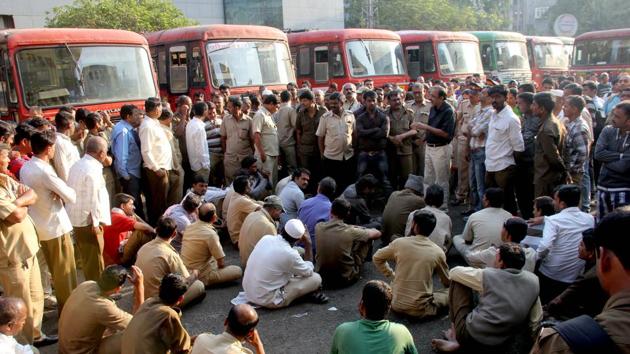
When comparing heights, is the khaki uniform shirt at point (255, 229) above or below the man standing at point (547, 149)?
below

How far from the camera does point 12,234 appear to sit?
4.21 metres

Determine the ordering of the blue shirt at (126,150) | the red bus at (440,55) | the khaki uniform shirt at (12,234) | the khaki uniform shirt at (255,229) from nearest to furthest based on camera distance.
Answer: the khaki uniform shirt at (12,234), the khaki uniform shirt at (255,229), the blue shirt at (126,150), the red bus at (440,55)

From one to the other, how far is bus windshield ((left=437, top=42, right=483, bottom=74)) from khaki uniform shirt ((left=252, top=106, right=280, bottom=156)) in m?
8.51

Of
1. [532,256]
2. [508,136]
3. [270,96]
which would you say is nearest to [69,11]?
[270,96]

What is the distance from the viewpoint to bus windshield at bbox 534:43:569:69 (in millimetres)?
21719

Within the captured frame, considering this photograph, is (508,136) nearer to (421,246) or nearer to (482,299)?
(421,246)

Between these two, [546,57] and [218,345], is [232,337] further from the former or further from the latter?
[546,57]

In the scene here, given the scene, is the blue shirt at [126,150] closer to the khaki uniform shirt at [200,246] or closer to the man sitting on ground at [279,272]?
the khaki uniform shirt at [200,246]

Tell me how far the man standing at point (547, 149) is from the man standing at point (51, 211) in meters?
5.02

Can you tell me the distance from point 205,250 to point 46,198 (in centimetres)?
161

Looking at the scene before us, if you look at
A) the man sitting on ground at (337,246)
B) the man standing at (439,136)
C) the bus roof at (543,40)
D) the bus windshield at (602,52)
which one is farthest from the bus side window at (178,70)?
the bus windshield at (602,52)

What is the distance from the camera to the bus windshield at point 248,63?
37.1 feet

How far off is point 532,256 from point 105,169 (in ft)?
16.8

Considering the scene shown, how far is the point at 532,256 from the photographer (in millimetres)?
4719
